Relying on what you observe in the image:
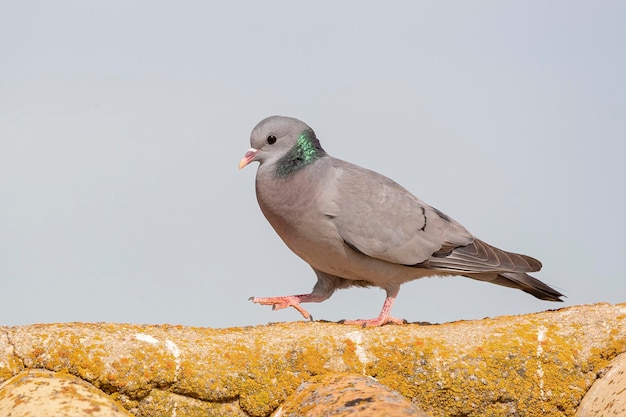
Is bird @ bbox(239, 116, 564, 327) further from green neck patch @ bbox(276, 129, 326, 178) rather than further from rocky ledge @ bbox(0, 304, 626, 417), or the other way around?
rocky ledge @ bbox(0, 304, 626, 417)

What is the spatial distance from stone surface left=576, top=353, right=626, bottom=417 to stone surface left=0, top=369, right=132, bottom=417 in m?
3.46

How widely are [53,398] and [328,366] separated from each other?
2197 millimetres

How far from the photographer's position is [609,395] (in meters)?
6.83

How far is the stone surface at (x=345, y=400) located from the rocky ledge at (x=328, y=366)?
0.02m

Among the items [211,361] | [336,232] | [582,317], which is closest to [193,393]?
[211,361]

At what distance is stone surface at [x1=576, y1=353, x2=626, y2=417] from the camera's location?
659cm

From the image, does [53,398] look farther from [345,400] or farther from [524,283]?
[524,283]

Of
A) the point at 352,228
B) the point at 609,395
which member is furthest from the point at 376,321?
the point at 609,395

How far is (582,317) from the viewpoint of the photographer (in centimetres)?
777

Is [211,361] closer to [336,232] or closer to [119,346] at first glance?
[119,346]

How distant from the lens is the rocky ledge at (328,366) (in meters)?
6.84

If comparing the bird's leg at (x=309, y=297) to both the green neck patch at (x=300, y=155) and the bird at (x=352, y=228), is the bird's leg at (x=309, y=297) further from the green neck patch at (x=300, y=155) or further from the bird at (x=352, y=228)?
the green neck patch at (x=300, y=155)

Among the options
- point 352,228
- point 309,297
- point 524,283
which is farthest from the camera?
point 524,283

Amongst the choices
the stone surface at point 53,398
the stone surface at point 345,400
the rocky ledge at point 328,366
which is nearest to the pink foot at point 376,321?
the rocky ledge at point 328,366
